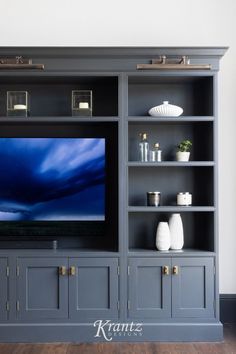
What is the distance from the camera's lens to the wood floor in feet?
9.79

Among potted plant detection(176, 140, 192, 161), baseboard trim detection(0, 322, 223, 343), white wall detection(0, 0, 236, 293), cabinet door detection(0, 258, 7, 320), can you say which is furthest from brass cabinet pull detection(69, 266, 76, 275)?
white wall detection(0, 0, 236, 293)

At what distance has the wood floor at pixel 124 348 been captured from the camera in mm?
2984

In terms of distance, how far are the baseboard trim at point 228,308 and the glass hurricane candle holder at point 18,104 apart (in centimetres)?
233

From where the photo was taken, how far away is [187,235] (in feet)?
11.5

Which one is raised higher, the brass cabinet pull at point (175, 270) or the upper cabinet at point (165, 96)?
the upper cabinet at point (165, 96)

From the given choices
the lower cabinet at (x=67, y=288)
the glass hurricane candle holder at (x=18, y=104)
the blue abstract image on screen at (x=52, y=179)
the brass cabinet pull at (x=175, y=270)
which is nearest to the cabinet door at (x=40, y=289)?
the lower cabinet at (x=67, y=288)

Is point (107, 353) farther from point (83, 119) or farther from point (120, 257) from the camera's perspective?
point (83, 119)

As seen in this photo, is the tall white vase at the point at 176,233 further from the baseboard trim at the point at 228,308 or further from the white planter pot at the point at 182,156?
the baseboard trim at the point at 228,308

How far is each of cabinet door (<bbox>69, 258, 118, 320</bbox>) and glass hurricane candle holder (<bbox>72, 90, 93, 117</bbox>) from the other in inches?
46.3

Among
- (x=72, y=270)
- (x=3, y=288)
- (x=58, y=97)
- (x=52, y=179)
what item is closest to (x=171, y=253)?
(x=72, y=270)

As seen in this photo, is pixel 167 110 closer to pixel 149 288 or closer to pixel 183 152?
pixel 183 152

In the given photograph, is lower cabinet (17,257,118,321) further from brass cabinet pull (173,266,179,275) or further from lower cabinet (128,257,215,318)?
brass cabinet pull (173,266,179,275)
